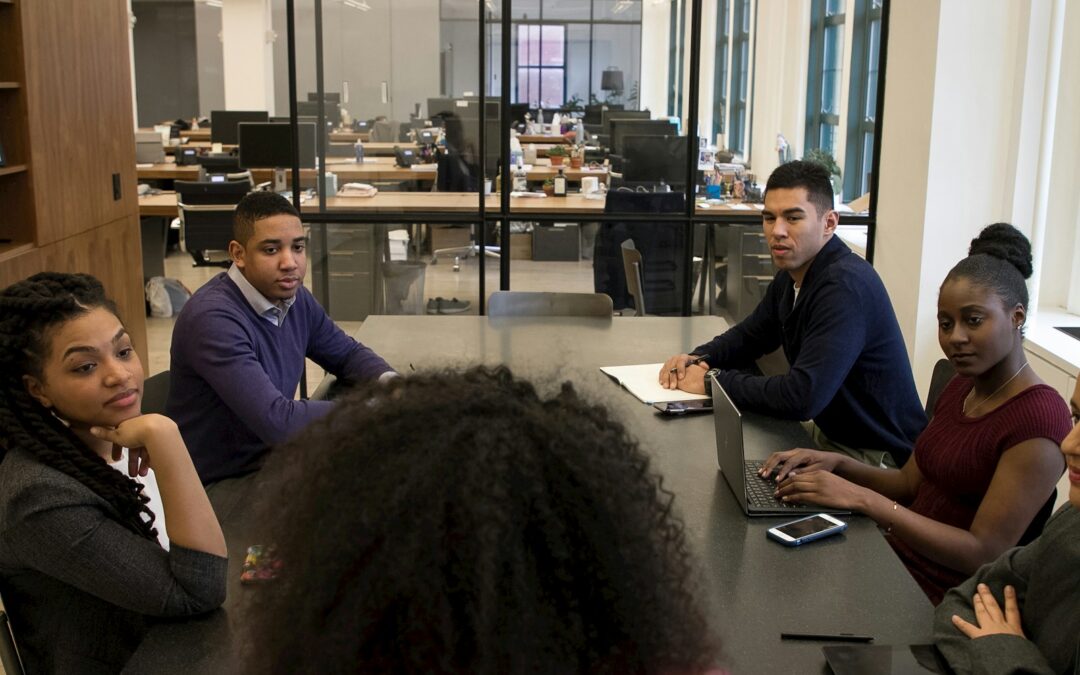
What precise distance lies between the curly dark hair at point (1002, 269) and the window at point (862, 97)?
248cm

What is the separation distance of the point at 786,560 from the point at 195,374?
54.9 inches

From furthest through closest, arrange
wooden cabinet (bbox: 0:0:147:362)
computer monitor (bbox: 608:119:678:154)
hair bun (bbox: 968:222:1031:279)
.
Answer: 1. computer monitor (bbox: 608:119:678:154)
2. wooden cabinet (bbox: 0:0:147:362)
3. hair bun (bbox: 968:222:1031:279)

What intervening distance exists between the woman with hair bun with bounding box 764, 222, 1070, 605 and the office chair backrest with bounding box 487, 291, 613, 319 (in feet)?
5.28

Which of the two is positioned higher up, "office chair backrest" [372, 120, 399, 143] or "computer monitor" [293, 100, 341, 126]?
"computer monitor" [293, 100, 341, 126]

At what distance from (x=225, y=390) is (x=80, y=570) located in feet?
3.04

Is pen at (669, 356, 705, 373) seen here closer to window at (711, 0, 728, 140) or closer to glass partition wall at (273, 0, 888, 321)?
glass partition wall at (273, 0, 888, 321)

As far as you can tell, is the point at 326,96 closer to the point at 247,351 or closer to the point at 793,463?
the point at 247,351

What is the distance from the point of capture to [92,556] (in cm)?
148

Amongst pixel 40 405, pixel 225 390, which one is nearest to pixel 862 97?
pixel 225 390

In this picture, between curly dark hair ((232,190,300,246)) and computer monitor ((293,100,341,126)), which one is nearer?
curly dark hair ((232,190,300,246))

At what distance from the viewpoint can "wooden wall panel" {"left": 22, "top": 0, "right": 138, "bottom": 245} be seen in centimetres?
409

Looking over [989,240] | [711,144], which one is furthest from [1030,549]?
[711,144]

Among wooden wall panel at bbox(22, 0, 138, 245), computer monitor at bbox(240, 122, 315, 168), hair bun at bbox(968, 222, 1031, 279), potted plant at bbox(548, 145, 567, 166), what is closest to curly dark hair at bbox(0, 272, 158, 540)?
hair bun at bbox(968, 222, 1031, 279)

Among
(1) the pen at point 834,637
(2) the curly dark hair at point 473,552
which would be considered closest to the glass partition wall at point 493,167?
(1) the pen at point 834,637
